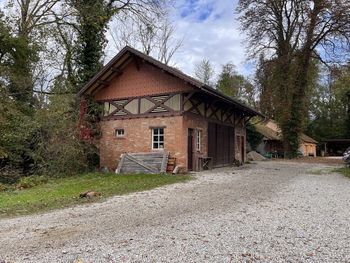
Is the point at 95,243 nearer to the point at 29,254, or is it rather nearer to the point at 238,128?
the point at 29,254

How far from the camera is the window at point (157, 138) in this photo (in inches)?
658

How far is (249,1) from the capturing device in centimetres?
2988

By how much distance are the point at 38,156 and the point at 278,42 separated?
2453cm

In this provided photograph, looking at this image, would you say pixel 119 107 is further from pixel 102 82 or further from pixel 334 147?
pixel 334 147

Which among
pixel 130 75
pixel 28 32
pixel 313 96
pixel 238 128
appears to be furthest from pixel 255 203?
pixel 313 96

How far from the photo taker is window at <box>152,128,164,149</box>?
16.7 metres

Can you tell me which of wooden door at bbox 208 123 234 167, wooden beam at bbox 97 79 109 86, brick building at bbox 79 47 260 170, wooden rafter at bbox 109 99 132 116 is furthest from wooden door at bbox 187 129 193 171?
wooden beam at bbox 97 79 109 86

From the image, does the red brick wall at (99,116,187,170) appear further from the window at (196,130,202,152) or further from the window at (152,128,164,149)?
the window at (196,130,202,152)

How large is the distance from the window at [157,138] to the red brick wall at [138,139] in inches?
7.8

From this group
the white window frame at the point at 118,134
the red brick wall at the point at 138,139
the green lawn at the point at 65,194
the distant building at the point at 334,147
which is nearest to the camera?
the green lawn at the point at 65,194

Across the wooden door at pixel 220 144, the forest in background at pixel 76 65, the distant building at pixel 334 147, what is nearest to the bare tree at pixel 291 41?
the forest in background at pixel 76 65

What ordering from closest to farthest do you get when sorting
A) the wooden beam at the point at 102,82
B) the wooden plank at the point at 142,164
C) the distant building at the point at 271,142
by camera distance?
the wooden plank at the point at 142,164 → the wooden beam at the point at 102,82 → the distant building at the point at 271,142

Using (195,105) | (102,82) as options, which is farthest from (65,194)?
(102,82)

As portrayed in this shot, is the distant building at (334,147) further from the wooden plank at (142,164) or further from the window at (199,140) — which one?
the wooden plank at (142,164)
